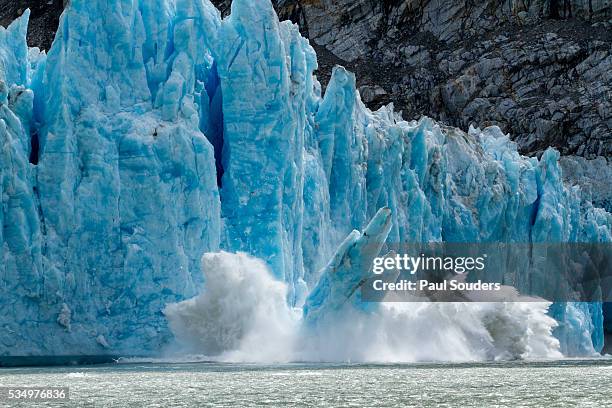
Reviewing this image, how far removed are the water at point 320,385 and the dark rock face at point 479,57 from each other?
3341cm

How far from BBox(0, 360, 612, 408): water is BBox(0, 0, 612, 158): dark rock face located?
3341cm

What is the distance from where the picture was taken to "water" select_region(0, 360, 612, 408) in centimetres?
2011

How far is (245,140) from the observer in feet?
109

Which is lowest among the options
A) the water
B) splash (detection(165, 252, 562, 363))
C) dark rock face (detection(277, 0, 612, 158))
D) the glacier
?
the water

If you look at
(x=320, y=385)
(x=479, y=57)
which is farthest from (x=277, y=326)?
(x=479, y=57)

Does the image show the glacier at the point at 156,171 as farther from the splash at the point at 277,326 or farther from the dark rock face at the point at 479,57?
the dark rock face at the point at 479,57

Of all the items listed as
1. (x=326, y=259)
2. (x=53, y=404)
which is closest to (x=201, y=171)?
(x=326, y=259)

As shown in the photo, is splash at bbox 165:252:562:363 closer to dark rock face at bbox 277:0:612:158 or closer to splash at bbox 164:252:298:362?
splash at bbox 164:252:298:362

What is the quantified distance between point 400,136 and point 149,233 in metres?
12.1

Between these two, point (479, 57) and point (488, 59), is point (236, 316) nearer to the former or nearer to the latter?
point (488, 59)

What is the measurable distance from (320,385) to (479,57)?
150 ft

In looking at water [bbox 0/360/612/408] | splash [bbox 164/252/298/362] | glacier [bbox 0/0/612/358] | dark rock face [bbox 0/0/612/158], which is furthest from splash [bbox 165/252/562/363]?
dark rock face [bbox 0/0/612/158]

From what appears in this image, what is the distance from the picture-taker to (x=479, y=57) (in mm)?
66688

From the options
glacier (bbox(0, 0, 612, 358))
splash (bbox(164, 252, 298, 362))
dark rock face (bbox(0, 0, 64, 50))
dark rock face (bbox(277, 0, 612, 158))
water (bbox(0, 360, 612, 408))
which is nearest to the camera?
water (bbox(0, 360, 612, 408))
